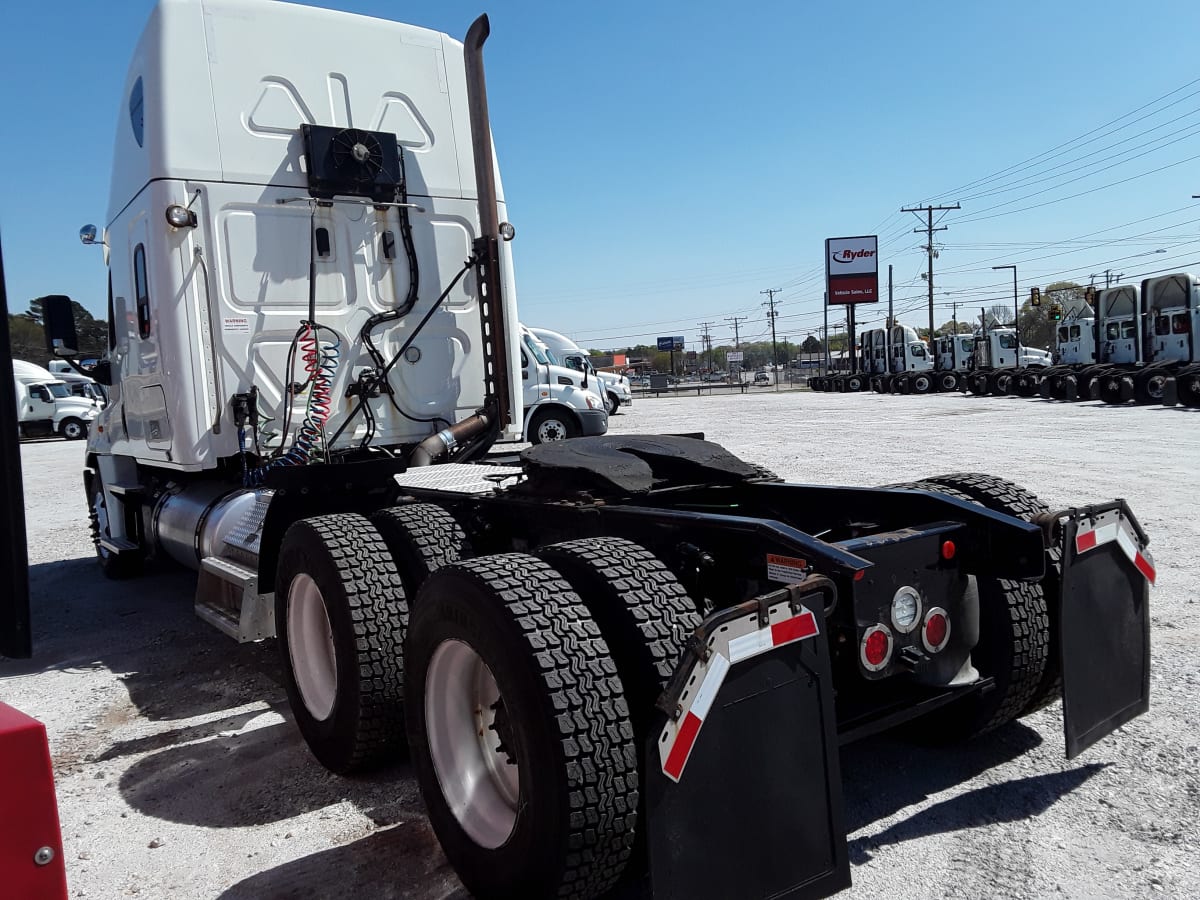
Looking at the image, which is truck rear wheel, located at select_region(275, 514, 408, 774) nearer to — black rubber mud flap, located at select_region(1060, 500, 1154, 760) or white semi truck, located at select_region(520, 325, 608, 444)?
black rubber mud flap, located at select_region(1060, 500, 1154, 760)

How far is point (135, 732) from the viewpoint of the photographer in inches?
183

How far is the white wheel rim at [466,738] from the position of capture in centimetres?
308

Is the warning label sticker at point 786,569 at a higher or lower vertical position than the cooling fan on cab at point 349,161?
lower

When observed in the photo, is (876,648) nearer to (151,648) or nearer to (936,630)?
(936,630)

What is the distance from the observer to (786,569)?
2.87 metres

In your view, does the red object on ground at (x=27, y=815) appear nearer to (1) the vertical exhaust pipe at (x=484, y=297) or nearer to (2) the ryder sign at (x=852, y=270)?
(1) the vertical exhaust pipe at (x=484, y=297)

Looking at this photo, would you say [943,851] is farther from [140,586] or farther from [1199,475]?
[1199,475]

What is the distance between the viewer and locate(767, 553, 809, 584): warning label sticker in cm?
282

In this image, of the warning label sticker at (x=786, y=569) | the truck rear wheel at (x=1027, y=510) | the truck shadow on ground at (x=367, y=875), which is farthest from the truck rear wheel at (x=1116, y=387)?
the truck shadow on ground at (x=367, y=875)

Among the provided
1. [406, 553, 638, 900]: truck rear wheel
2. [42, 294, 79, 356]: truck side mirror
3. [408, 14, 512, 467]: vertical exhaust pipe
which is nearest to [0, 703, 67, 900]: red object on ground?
[406, 553, 638, 900]: truck rear wheel

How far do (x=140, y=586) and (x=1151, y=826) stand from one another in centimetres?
766

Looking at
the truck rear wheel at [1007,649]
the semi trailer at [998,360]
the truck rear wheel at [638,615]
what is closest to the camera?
the truck rear wheel at [638,615]

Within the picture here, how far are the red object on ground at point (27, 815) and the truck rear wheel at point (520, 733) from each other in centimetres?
116

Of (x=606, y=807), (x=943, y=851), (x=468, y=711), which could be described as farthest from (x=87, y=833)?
(x=943, y=851)
